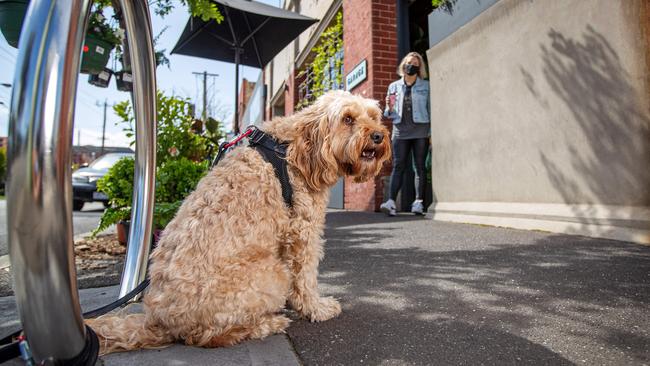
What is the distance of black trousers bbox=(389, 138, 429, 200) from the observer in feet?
22.0

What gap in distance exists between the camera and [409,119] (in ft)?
22.7

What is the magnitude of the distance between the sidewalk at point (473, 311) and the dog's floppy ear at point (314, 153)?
0.84 metres

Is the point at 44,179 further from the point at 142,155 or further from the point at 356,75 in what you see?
the point at 356,75

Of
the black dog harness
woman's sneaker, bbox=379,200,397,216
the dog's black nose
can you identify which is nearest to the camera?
the black dog harness

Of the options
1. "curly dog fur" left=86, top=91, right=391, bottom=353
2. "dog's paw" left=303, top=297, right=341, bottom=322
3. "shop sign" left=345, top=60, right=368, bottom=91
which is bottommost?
"dog's paw" left=303, top=297, right=341, bottom=322

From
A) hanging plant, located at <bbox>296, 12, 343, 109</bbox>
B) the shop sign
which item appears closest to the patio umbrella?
hanging plant, located at <bbox>296, 12, 343, 109</bbox>

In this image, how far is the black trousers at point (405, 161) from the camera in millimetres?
6719

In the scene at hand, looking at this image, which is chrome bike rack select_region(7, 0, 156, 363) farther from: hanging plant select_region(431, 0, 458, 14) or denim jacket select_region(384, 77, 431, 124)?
hanging plant select_region(431, 0, 458, 14)

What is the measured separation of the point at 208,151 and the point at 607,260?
16.7 ft

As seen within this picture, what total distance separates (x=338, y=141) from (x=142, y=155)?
1.26 meters

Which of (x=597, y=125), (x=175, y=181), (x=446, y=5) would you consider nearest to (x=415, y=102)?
(x=446, y=5)

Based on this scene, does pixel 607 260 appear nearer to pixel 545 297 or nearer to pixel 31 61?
pixel 545 297

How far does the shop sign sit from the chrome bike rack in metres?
7.43

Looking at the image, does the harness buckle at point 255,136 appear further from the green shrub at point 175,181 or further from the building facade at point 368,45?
the building facade at point 368,45
